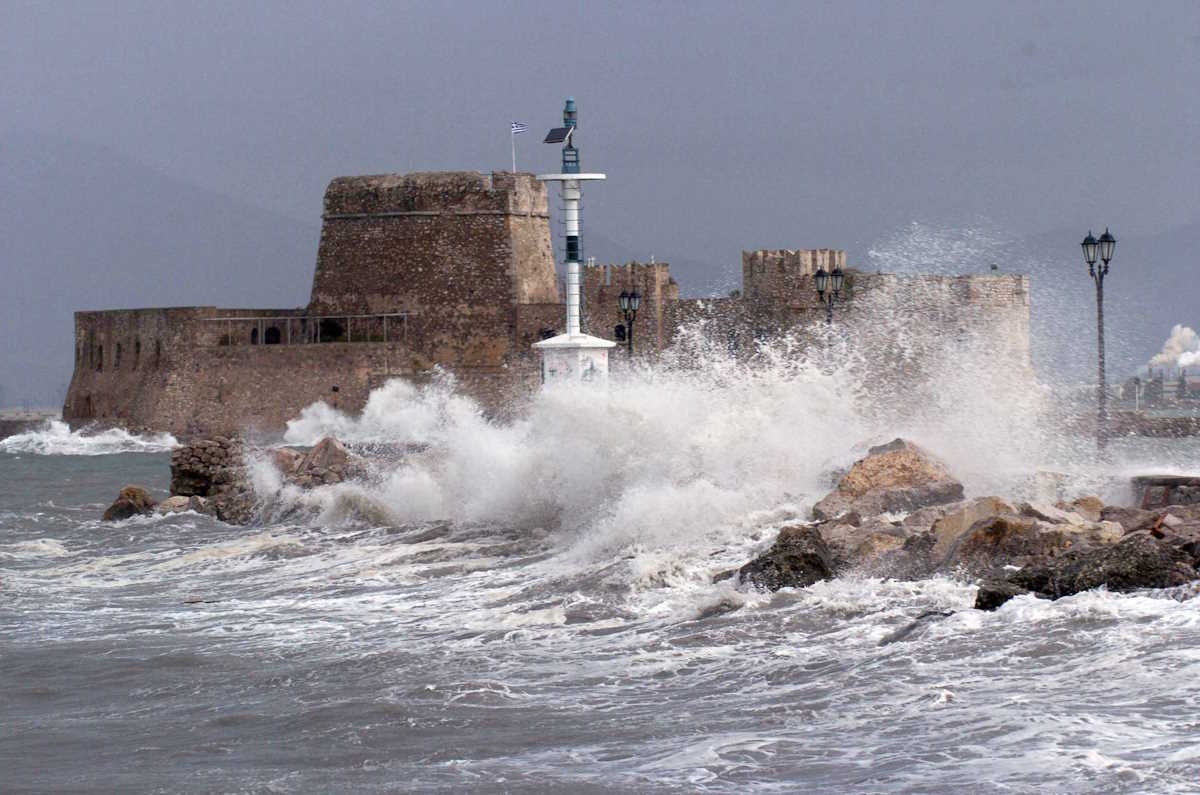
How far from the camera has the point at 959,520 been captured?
33.0ft

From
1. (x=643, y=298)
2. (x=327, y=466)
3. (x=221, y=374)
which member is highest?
(x=643, y=298)

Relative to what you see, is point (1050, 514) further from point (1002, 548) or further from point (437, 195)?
point (437, 195)

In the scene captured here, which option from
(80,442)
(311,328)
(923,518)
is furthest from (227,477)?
(80,442)

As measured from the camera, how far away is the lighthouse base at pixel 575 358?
21.5 meters

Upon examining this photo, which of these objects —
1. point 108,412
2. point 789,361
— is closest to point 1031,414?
point 789,361

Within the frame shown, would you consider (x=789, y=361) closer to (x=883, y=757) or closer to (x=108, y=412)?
(x=883, y=757)

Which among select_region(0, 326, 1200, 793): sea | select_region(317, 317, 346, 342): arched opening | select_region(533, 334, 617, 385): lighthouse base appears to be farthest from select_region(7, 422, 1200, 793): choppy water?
select_region(317, 317, 346, 342): arched opening

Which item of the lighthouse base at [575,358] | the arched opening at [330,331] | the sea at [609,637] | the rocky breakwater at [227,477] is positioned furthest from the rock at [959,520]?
the arched opening at [330,331]

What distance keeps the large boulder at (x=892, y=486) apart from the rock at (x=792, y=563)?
67.9 inches

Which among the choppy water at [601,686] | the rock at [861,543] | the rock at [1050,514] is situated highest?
the rock at [1050,514]

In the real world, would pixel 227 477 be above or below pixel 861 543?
below

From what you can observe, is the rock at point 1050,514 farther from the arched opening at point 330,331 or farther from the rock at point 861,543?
the arched opening at point 330,331

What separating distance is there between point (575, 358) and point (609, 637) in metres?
Result: 12.6

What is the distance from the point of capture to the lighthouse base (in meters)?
21.5
